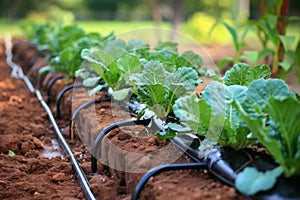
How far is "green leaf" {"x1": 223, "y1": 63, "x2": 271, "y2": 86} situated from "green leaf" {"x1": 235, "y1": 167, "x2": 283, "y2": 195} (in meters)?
0.80

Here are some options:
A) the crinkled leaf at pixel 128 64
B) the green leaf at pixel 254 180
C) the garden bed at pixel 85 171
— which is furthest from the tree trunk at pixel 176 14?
the green leaf at pixel 254 180

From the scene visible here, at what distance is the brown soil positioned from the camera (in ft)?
6.59

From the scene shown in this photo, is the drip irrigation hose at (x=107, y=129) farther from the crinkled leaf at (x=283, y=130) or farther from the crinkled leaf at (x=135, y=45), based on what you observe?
the crinkled leaf at (x=135, y=45)

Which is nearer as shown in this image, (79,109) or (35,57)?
(79,109)

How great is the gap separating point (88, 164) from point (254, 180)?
139cm

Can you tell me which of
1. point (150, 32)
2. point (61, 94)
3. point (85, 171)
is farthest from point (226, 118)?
point (150, 32)

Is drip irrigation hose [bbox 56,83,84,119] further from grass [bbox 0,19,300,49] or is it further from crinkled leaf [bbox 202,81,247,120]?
crinkled leaf [bbox 202,81,247,120]

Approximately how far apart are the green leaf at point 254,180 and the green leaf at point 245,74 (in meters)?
0.80

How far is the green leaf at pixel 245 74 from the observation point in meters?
2.54

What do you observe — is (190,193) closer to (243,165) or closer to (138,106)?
(243,165)

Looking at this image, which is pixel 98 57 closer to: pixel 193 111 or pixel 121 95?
pixel 121 95

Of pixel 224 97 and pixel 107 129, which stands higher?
pixel 224 97

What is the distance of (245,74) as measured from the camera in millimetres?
2537

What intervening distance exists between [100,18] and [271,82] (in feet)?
103
